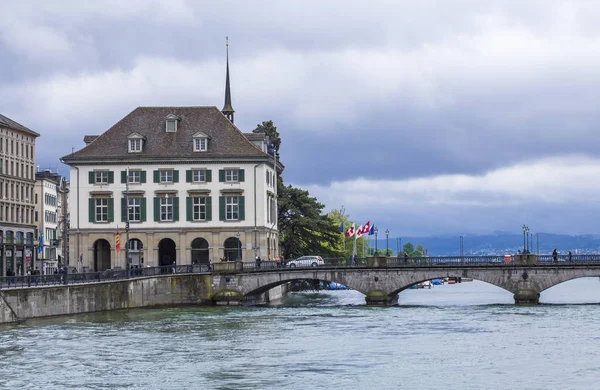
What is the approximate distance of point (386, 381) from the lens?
45.5 meters

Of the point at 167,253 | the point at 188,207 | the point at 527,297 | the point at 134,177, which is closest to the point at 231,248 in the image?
the point at 188,207

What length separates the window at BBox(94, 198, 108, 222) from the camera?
102812 millimetres

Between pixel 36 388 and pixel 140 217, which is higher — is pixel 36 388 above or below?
below

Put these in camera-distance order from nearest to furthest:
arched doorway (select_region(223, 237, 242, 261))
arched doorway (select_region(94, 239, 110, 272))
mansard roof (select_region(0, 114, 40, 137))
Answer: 1. arched doorway (select_region(223, 237, 242, 261))
2. arched doorway (select_region(94, 239, 110, 272))
3. mansard roof (select_region(0, 114, 40, 137))

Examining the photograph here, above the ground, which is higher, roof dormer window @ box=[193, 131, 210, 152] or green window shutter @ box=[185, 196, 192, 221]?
roof dormer window @ box=[193, 131, 210, 152]

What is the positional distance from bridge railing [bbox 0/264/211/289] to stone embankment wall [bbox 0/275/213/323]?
902 mm

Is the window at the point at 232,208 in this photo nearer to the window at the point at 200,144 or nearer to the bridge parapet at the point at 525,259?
the window at the point at 200,144

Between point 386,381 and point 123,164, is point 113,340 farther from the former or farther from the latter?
point 123,164

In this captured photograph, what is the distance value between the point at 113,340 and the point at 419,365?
56.4ft

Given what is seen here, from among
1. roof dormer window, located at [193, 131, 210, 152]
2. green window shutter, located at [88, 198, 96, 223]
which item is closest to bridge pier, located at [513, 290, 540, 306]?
roof dormer window, located at [193, 131, 210, 152]

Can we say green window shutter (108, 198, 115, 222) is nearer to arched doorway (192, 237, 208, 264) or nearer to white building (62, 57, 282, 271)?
white building (62, 57, 282, 271)

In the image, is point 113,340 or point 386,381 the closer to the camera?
point 386,381

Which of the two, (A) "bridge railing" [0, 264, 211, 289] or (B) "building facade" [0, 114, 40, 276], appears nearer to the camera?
(A) "bridge railing" [0, 264, 211, 289]

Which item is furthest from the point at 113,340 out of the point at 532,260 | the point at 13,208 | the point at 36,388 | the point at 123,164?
the point at 13,208
